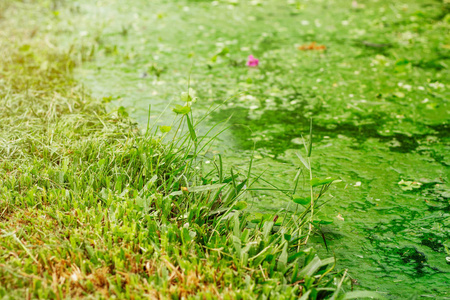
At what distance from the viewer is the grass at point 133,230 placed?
54.1 inches

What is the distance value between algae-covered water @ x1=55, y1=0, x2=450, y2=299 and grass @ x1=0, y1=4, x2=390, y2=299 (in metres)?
0.25

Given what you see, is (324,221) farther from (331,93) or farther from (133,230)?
(331,93)

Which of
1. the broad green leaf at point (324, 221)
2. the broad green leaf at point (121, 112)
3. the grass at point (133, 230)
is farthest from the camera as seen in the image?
the broad green leaf at point (121, 112)

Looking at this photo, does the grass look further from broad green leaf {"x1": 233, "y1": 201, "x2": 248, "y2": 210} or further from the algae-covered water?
the algae-covered water

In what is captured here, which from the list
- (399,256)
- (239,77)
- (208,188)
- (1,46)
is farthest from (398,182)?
(1,46)

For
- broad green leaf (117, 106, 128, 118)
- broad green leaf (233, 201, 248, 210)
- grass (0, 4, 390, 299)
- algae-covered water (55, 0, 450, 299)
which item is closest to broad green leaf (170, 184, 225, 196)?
grass (0, 4, 390, 299)

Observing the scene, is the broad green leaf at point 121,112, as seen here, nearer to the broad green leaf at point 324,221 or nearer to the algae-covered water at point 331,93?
the algae-covered water at point 331,93

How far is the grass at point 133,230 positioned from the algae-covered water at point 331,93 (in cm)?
25

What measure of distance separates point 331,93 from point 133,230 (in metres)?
2.19

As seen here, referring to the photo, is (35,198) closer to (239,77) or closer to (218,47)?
(239,77)

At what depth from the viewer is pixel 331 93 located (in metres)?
3.22

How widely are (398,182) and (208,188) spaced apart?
111cm

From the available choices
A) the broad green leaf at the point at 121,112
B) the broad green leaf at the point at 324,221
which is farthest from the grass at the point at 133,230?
the broad green leaf at the point at 121,112

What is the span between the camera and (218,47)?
414 cm
